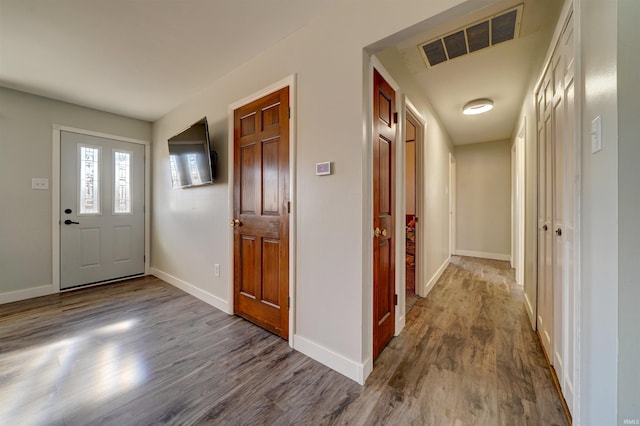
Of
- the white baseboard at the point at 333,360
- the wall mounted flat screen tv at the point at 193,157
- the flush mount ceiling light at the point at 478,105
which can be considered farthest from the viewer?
the flush mount ceiling light at the point at 478,105

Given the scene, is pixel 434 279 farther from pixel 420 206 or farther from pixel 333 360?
pixel 333 360

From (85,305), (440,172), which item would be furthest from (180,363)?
(440,172)

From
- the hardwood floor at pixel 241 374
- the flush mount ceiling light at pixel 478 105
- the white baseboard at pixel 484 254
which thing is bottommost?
the hardwood floor at pixel 241 374

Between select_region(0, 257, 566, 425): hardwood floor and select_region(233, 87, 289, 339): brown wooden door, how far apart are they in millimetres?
253

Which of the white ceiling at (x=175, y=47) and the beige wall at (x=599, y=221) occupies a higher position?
the white ceiling at (x=175, y=47)

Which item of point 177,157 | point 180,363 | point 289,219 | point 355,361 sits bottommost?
point 180,363

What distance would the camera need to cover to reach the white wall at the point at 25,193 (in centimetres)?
285

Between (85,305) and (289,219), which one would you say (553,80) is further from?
(85,305)

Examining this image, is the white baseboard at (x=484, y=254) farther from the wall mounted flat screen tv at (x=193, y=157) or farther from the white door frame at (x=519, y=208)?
the wall mounted flat screen tv at (x=193, y=157)

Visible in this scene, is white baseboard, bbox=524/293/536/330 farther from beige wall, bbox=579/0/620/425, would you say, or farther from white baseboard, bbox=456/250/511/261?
white baseboard, bbox=456/250/511/261

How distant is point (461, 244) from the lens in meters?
5.62

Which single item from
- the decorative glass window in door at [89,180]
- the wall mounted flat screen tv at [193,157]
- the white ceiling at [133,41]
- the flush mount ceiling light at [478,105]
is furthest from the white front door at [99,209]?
the flush mount ceiling light at [478,105]

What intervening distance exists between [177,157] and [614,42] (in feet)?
11.9

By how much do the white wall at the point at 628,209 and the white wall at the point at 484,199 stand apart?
16.9 feet
